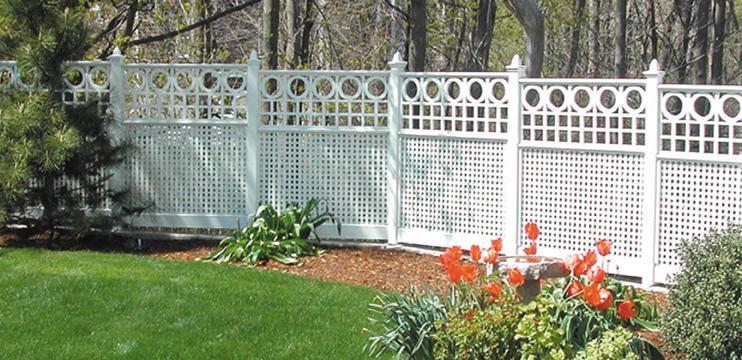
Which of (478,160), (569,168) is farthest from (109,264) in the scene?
(569,168)

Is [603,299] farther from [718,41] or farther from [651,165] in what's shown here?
[718,41]

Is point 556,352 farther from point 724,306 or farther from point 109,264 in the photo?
point 109,264

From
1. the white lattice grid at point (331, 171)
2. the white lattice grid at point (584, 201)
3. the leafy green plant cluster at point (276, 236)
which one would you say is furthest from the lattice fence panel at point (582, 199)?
the leafy green plant cluster at point (276, 236)

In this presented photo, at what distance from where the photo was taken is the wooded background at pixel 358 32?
580 inches

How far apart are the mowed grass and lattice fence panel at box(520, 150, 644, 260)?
1.94m

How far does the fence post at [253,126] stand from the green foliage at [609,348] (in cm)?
620

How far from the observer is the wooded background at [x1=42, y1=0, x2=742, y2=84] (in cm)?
1473

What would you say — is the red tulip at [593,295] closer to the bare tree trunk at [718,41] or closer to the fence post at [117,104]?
the fence post at [117,104]

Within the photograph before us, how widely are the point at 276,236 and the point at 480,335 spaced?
5377 millimetres

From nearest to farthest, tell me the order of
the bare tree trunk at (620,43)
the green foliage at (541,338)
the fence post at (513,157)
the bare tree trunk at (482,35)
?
the green foliage at (541,338), the fence post at (513,157), the bare tree trunk at (482,35), the bare tree trunk at (620,43)

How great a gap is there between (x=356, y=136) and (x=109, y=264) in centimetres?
279

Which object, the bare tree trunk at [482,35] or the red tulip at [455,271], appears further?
the bare tree trunk at [482,35]

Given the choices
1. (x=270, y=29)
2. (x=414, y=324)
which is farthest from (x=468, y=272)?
(x=270, y=29)

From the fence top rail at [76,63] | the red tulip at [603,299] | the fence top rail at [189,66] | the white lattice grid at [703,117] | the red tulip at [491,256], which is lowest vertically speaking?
the red tulip at [603,299]
